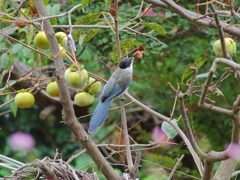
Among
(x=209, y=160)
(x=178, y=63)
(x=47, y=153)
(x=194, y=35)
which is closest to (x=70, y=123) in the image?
(x=209, y=160)

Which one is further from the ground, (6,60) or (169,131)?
(6,60)

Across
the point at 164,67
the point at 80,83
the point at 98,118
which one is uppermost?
the point at 80,83

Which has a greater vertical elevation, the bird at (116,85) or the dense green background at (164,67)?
the bird at (116,85)

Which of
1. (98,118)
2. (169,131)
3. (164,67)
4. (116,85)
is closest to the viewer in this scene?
(169,131)

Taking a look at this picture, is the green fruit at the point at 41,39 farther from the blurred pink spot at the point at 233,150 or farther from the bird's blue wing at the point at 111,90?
the blurred pink spot at the point at 233,150

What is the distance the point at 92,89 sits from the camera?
3.35ft

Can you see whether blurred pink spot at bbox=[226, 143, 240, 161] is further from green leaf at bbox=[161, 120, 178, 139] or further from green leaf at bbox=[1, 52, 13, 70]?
green leaf at bbox=[1, 52, 13, 70]

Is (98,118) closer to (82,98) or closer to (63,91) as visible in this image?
(82,98)

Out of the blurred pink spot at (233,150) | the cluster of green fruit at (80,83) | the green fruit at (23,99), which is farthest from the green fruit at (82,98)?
the blurred pink spot at (233,150)

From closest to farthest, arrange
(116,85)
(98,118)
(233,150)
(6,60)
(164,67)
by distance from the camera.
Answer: (233,150), (98,118), (116,85), (6,60), (164,67)

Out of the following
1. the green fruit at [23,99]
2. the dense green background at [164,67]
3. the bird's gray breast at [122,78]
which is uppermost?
the green fruit at [23,99]

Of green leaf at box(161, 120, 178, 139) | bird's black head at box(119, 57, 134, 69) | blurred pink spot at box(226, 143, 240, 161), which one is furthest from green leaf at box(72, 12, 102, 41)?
blurred pink spot at box(226, 143, 240, 161)

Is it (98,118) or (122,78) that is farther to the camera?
(122,78)

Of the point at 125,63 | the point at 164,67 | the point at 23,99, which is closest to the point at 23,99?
the point at 23,99
